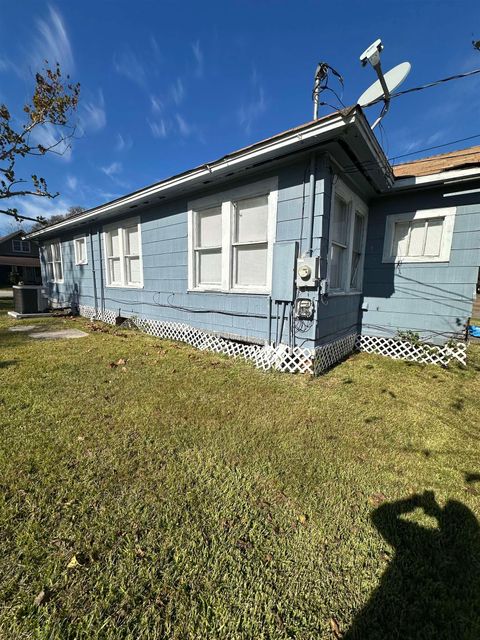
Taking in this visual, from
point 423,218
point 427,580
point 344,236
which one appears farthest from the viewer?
point 423,218

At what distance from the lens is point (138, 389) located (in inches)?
146

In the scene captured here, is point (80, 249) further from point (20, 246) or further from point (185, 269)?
point (20, 246)

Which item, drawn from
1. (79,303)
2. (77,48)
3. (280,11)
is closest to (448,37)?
(280,11)

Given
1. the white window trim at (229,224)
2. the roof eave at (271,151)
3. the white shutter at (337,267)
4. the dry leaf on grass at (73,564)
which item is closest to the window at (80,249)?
the roof eave at (271,151)

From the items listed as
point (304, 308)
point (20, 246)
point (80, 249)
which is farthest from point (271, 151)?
point (20, 246)

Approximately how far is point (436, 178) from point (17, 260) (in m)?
39.5

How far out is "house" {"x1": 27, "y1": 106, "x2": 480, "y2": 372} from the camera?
4.14 metres

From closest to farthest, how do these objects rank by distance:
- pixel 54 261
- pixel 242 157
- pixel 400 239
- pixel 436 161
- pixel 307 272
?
pixel 307 272 → pixel 242 157 → pixel 400 239 → pixel 436 161 → pixel 54 261

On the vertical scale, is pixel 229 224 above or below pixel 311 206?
below

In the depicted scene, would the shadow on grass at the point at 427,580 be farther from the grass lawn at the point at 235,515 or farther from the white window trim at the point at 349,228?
the white window trim at the point at 349,228

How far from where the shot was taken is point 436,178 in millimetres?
4902

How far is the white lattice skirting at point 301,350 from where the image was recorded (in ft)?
14.7

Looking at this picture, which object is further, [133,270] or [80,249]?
[80,249]

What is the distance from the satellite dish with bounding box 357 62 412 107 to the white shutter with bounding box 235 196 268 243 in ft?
7.99
